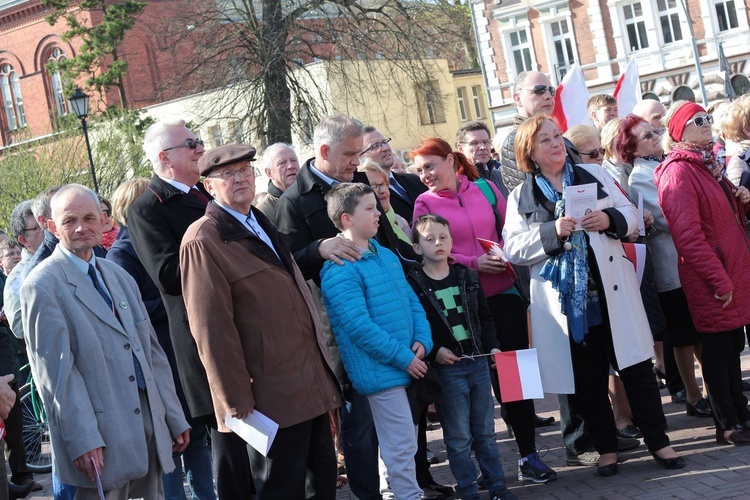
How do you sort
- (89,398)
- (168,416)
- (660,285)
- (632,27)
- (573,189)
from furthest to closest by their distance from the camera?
(632,27) < (660,285) < (573,189) < (168,416) < (89,398)

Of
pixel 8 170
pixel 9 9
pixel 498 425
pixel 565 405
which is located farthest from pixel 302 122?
pixel 9 9

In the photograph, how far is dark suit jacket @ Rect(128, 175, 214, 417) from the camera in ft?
19.5

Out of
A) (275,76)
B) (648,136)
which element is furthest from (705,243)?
(275,76)

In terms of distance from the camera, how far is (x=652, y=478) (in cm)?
664

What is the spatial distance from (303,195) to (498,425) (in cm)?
357

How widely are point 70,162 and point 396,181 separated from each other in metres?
30.3

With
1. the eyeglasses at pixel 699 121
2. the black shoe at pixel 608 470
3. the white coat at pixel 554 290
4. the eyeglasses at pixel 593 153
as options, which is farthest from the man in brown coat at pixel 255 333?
the eyeglasses at pixel 699 121

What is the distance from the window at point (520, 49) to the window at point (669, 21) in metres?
6.48

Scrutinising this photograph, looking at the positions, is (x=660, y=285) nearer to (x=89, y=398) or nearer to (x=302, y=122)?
(x=89, y=398)

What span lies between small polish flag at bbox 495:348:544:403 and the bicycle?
5554 millimetres

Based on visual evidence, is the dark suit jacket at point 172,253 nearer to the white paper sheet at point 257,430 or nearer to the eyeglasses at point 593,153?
the white paper sheet at point 257,430

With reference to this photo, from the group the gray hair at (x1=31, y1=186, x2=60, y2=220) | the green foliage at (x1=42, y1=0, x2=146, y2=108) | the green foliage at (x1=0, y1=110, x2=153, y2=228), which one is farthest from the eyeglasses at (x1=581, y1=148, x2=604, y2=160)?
the green foliage at (x1=42, y1=0, x2=146, y2=108)

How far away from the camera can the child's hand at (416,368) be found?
6.16 metres

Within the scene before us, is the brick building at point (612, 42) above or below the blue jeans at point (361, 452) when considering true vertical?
above
